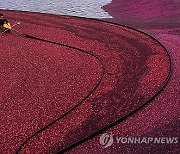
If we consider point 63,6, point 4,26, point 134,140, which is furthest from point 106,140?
→ point 63,6

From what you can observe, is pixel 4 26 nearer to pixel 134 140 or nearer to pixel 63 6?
pixel 63 6

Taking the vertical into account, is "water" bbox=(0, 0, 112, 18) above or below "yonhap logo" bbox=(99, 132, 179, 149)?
below

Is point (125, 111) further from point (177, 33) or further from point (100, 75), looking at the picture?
point (177, 33)

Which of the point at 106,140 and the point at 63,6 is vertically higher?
the point at 106,140

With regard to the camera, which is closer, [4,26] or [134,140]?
[134,140]

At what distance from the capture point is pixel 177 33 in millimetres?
16734

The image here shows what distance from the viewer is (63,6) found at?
2894cm

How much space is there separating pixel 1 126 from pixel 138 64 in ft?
23.1

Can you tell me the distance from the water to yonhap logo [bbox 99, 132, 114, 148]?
16.9 meters

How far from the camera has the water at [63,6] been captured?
25.0m

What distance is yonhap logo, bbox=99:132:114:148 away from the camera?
7.64m

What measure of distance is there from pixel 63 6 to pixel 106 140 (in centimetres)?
2345

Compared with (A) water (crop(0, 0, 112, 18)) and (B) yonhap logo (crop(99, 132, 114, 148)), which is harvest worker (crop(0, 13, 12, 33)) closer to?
(A) water (crop(0, 0, 112, 18))

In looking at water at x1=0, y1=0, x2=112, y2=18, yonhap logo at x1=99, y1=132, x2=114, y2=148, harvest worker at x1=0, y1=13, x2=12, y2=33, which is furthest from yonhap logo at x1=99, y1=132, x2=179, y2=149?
water at x1=0, y1=0, x2=112, y2=18
